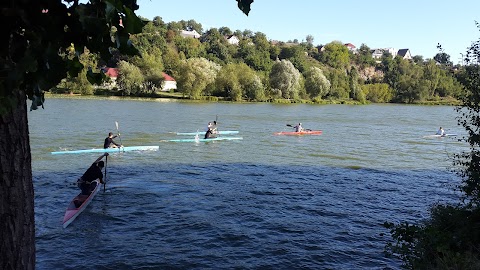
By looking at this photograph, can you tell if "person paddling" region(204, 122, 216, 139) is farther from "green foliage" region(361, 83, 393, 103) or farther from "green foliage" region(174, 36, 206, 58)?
"green foliage" region(174, 36, 206, 58)

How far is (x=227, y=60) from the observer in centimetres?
14938

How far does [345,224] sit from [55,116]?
39080 mm

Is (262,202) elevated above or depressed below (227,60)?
below

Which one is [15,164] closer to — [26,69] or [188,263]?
[26,69]

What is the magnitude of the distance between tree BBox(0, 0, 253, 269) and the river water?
8053 mm

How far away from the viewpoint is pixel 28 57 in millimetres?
2445

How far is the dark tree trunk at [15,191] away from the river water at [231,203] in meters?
7.90

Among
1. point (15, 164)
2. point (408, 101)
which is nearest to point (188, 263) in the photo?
point (15, 164)

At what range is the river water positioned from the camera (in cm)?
1158

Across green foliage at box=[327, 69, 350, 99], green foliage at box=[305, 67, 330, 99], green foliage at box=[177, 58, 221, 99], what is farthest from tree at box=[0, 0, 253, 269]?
green foliage at box=[327, 69, 350, 99]

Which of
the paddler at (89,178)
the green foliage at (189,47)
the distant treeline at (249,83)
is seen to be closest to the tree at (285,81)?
the distant treeline at (249,83)

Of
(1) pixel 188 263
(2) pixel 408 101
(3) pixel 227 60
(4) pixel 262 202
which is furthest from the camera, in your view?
(3) pixel 227 60

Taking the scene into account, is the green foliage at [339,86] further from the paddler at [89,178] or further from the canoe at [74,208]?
the canoe at [74,208]

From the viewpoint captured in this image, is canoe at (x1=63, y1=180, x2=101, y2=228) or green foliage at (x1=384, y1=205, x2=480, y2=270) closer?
green foliage at (x1=384, y1=205, x2=480, y2=270)
